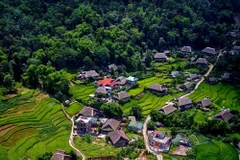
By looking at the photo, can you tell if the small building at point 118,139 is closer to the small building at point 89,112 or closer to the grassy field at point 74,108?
the small building at point 89,112

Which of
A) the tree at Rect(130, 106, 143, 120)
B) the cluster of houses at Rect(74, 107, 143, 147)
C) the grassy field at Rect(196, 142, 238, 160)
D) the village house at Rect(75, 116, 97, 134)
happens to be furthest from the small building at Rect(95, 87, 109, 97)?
the grassy field at Rect(196, 142, 238, 160)

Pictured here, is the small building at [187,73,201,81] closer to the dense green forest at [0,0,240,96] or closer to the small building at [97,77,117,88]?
the dense green forest at [0,0,240,96]

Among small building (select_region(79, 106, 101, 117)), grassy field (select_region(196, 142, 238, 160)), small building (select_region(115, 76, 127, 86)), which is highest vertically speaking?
small building (select_region(79, 106, 101, 117))

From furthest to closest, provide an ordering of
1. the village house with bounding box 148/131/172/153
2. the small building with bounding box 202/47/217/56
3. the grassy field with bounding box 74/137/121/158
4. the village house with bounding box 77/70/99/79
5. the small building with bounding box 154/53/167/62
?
the small building with bounding box 202/47/217/56 < the small building with bounding box 154/53/167/62 < the village house with bounding box 77/70/99/79 < the village house with bounding box 148/131/172/153 < the grassy field with bounding box 74/137/121/158

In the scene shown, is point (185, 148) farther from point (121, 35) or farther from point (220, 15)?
point (220, 15)

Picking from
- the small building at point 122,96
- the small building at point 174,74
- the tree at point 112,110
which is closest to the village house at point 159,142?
the tree at point 112,110
